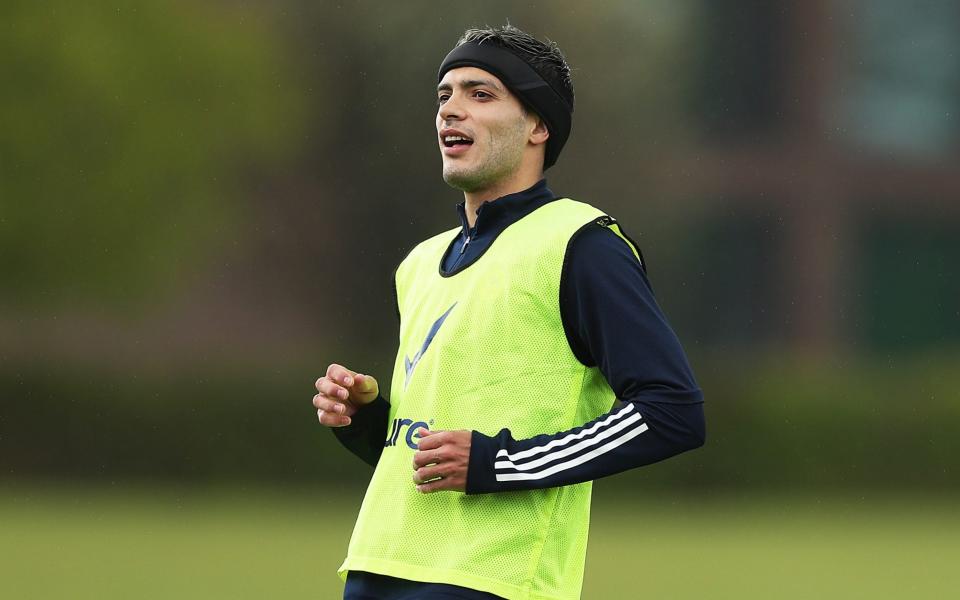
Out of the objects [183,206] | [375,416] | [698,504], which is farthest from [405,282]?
[183,206]

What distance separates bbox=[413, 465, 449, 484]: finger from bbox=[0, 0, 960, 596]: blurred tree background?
46.8 ft

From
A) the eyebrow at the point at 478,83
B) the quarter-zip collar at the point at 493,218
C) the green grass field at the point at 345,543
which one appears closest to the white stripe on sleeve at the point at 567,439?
the quarter-zip collar at the point at 493,218

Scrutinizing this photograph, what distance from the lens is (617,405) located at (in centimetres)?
313

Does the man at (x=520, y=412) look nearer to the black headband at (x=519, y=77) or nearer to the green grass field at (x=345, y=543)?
the black headband at (x=519, y=77)

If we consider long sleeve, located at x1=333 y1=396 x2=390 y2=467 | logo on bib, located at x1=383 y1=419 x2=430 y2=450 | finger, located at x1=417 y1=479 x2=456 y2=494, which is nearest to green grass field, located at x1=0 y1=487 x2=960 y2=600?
long sleeve, located at x1=333 y1=396 x2=390 y2=467

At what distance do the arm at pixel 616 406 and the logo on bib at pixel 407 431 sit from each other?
185mm

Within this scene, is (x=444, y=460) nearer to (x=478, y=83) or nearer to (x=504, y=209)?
(x=504, y=209)

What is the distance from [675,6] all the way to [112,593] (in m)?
17.8

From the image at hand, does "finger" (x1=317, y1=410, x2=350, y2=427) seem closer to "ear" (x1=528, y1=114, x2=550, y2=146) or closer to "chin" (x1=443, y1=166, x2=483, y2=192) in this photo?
"chin" (x1=443, y1=166, x2=483, y2=192)

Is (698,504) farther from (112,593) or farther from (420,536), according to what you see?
(420,536)

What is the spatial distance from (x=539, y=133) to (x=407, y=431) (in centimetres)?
75

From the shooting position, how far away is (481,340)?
3.22m

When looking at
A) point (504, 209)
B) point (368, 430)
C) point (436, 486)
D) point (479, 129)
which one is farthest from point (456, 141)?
point (436, 486)

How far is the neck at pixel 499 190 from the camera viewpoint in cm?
350
